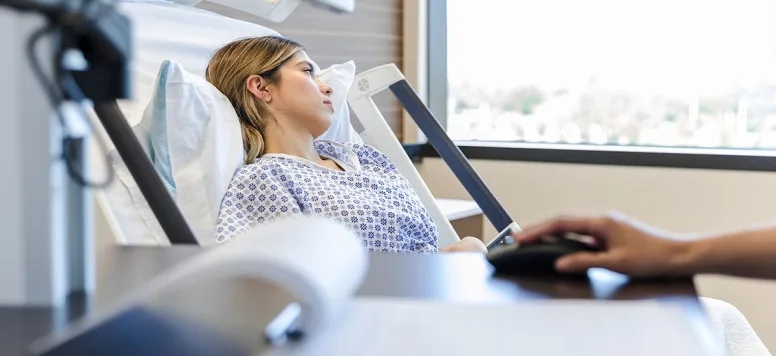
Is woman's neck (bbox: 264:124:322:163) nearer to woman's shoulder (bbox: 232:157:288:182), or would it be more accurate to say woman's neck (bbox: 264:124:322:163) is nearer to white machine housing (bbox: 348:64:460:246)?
woman's shoulder (bbox: 232:157:288:182)

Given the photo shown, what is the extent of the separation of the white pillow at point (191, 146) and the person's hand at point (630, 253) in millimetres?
843

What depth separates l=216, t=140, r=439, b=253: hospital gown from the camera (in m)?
1.58

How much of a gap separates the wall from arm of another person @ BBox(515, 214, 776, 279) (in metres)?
1.44

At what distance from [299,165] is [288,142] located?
113mm

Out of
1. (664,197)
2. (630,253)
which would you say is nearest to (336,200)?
(630,253)

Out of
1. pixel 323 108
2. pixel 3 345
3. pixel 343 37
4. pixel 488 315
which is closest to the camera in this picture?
pixel 3 345

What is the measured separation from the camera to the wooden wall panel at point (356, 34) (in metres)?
2.58

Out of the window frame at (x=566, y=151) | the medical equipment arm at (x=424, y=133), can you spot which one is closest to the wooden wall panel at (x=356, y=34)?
the window frame at (x=566, y=151)

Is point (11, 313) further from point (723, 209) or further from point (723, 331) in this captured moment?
point (723, 209)

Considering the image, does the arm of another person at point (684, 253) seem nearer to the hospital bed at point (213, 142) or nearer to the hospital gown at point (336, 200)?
the hospital bed at point (213, 142)

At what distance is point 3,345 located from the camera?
545mm

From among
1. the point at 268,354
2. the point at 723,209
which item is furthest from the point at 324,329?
the point at 723,209

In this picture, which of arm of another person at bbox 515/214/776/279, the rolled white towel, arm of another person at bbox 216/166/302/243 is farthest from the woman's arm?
arm of another person at bbox 216/166/302/243

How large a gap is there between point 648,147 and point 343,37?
0.97 meters
